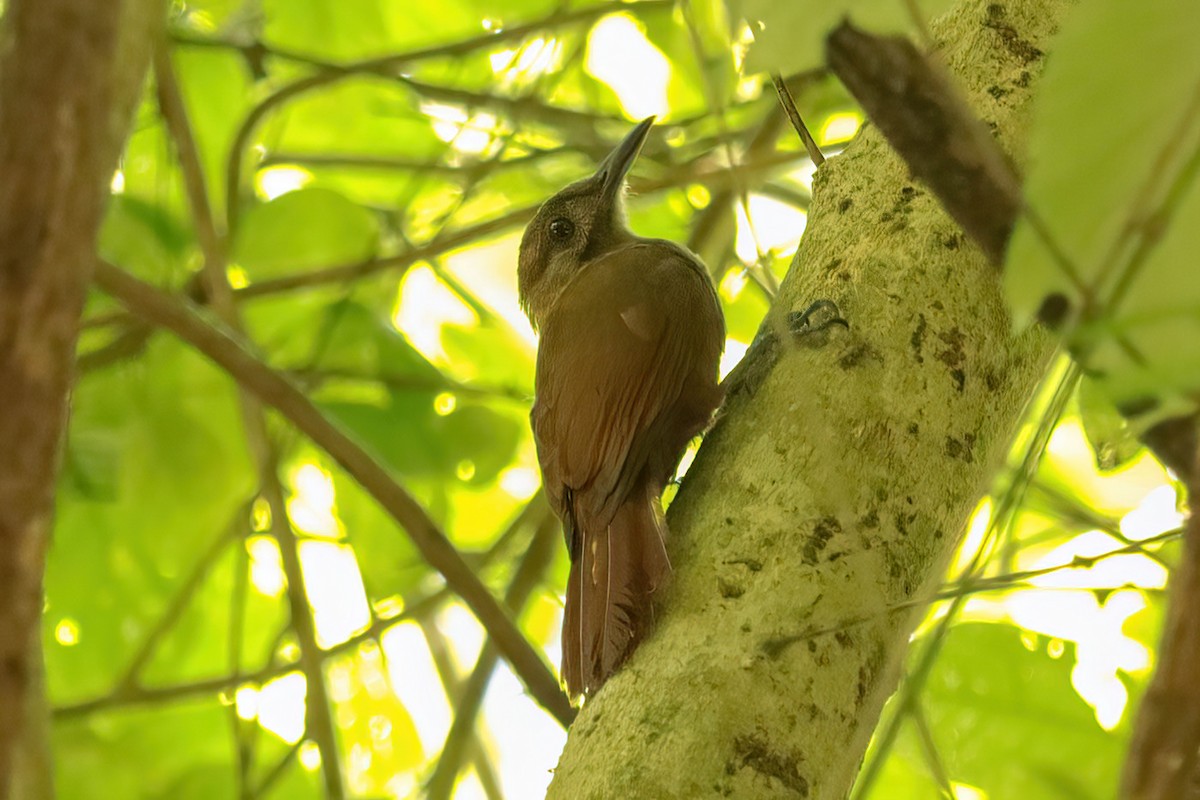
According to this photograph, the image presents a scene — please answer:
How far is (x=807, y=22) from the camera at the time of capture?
835mm

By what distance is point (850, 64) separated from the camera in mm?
914

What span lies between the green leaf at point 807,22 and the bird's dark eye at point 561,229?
297 cm

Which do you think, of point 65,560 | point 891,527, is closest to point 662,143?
point 65,560

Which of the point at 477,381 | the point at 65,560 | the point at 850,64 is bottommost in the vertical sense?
the point at 850,64

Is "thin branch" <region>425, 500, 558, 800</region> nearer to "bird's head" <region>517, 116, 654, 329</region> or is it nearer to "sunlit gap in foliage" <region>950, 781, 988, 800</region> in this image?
"bird's head" <region>517, 116, 654, 329</region>

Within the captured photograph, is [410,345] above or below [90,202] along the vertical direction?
above

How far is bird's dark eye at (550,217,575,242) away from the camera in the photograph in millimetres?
3818

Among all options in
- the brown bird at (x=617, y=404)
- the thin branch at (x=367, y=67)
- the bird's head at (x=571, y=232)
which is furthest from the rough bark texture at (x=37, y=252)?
the bird's head at (x=571, y=232)

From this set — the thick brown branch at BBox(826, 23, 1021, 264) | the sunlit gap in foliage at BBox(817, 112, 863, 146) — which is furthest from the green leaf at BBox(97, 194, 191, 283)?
the thick brown branch at BBox(826, 23, 1021, 264)

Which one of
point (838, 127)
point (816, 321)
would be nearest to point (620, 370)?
point (816, 321)

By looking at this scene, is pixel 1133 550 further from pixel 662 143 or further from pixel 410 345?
pixel 662 143

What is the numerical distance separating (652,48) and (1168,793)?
12.2 feet

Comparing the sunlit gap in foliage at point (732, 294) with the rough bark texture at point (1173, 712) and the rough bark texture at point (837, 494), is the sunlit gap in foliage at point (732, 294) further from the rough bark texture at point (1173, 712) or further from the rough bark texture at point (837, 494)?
the rough bark texture at point (1173, 712)

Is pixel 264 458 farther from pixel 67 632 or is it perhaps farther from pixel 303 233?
pixel 67 632
